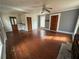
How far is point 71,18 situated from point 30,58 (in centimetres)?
470

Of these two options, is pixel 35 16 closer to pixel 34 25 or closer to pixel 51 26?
pixel 34 25

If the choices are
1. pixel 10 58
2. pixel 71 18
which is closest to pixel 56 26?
pixel 71 18

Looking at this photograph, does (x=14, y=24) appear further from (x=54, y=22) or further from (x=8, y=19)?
(x=54, y=22)

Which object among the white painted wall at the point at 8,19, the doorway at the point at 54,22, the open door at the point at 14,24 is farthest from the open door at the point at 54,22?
the open door at the point at 14,24

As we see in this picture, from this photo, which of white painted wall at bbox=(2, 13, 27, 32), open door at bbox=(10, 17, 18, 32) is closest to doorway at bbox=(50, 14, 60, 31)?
white painted wall at bbox=(2, 13, 27, 32)

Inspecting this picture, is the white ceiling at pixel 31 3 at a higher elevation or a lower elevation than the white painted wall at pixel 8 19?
higher

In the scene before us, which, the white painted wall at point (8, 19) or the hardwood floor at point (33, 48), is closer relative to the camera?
the hardwood floor at point (33, 48)

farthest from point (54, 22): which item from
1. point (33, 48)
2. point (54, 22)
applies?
point (33, 48)

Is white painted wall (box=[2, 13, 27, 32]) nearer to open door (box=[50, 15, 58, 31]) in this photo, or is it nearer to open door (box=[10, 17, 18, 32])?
open door (box=[10, 17, 18, 32])

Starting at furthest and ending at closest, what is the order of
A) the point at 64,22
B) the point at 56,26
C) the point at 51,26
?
the point at 51,26, the point at 56,26, the point at 64,22

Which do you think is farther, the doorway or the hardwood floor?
the doorway

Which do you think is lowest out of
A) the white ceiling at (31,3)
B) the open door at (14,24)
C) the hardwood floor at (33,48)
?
the hardwood floor at (33,48)

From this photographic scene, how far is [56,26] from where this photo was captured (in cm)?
643

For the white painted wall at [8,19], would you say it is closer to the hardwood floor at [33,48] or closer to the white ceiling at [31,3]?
the white ceiling at [31,3]
